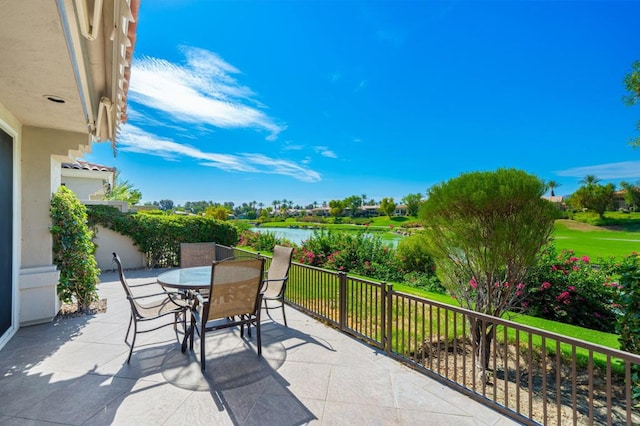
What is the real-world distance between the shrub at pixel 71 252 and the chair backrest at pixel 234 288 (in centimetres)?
293

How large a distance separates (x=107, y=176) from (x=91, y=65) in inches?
501

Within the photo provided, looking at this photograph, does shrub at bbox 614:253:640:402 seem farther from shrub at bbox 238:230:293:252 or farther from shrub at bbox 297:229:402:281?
A: shrub at bbox 238:230:293:252

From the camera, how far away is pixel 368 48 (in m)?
11.0

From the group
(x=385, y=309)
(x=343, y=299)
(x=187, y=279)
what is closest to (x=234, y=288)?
(x=187, y=279)

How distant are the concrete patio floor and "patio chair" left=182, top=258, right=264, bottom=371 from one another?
0.30 meters

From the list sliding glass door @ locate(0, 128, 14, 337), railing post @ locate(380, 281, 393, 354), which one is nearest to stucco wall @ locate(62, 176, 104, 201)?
sliding glass door @ locate(0, 128, 14, 337)

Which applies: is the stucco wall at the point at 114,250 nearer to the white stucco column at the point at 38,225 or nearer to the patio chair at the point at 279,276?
the white stucco column at the point at 38,225

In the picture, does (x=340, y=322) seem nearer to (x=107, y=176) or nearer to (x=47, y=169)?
(x=47, y=169)

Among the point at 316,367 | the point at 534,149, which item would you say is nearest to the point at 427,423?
the point at 316,367

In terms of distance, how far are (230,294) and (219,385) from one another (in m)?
0.75

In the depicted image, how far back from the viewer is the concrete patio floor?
1.91 m

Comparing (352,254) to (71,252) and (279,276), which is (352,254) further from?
(71,252)

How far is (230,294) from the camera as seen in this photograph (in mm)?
2629

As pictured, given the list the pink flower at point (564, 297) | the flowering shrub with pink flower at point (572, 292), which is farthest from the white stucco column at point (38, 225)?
the pink flower at point (564, 297)
